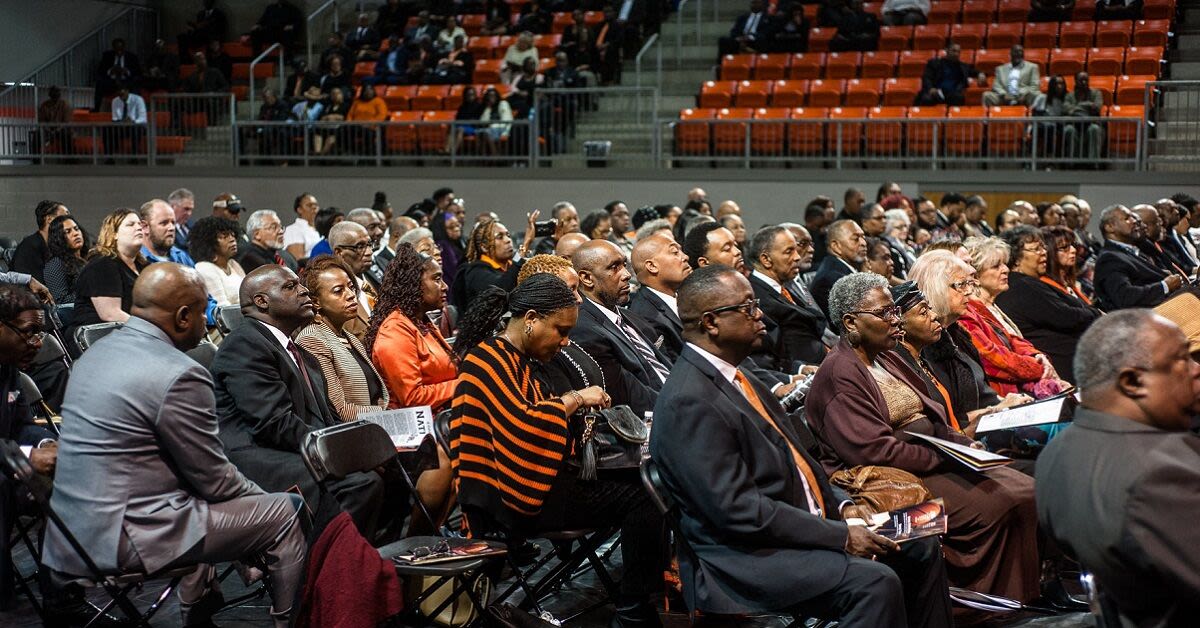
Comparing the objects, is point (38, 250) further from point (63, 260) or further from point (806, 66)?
point (806, 66)

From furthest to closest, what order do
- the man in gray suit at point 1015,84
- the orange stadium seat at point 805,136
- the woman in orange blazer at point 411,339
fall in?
the orange stadium seat at point 805,136
the man in gray suit at point 1015,84
the woman in orange blazer at point 411,339

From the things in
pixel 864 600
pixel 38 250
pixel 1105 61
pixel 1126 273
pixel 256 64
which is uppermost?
pixel 256 64

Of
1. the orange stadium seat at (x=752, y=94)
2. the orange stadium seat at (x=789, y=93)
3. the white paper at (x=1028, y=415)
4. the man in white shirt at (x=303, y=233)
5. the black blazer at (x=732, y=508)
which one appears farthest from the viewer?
the orange stadium seat at (x=752, y=94)

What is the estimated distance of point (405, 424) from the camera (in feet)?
15.2

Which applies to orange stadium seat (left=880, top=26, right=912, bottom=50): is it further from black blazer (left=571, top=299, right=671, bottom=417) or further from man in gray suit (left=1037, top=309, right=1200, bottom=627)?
man in gray suit (left=1037, top=309, right=1200, bottom=627)

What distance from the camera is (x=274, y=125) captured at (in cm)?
1605

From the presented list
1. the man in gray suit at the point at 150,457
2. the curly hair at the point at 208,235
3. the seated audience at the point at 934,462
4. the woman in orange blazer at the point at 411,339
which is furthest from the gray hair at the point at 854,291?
the curly hair at the point at 208,235

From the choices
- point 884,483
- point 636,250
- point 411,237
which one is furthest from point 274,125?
point 884,483

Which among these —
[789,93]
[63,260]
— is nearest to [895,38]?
[789,93]

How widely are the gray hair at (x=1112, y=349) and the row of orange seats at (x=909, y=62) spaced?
12.8m

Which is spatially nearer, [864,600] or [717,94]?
[864,600]

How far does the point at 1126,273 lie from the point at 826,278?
2406mm

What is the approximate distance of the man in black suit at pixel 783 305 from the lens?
6.74 metres

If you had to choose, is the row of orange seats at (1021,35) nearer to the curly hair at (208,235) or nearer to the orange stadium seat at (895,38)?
the orange stadium seat at (895,38)
